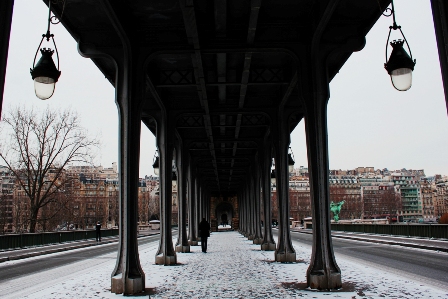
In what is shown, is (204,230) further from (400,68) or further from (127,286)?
(400,68)

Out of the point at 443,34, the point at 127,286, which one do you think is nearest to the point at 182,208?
the point at 127,286

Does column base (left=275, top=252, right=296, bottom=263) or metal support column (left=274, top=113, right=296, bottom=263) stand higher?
metal support column (left=274, top=113, right=296, bottom=263)

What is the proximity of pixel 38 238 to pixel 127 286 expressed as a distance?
23.8m

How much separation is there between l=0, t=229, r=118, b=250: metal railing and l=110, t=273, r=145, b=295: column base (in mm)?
18777

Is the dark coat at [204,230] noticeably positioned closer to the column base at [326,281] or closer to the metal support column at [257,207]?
the metal support column at [257,207]

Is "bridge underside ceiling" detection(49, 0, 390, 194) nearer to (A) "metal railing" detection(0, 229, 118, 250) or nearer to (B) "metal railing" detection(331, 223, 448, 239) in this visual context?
(A) "metal railing" detection(0, 229, 118, 250)

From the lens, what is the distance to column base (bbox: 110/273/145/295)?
32.4 ft

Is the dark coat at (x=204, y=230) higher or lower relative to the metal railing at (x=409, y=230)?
higher

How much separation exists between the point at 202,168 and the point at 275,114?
22890 mm

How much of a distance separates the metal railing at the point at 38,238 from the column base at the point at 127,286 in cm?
1878

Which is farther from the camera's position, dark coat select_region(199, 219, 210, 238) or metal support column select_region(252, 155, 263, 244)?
metal support column select_region(252, 155, 263, 244)

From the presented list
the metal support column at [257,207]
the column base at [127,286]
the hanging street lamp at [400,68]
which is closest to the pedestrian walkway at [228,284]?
the column base at [127,286]

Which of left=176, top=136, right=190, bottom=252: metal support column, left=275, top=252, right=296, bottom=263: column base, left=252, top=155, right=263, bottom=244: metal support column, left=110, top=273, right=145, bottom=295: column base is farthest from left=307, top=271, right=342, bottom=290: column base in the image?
left=252, top=155, right=263, bottom=244: metal support column

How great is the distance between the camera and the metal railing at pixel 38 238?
86.3ft
